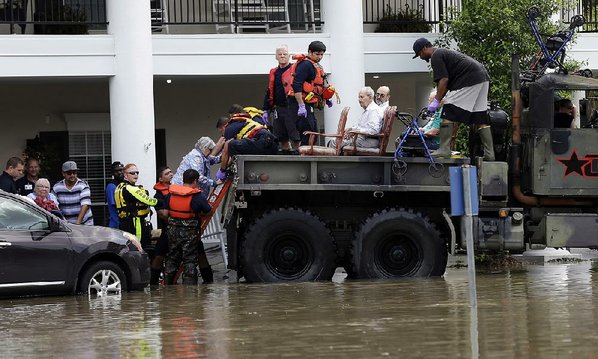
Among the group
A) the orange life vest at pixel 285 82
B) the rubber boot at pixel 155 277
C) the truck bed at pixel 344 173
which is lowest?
the rubber boot at pixel 155 277

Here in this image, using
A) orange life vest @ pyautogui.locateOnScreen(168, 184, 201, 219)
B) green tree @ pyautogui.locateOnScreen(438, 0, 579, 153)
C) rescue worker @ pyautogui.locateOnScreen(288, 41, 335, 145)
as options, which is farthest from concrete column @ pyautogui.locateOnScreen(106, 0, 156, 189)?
rescue worker @ pyautogui.locateOnScreen(288, 41, 335, 145)

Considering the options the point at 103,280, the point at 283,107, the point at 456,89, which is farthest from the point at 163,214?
the point at 456,89

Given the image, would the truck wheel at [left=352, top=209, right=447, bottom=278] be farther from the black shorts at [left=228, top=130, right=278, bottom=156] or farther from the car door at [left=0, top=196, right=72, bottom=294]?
the car door at [left=0, top=196, right=72, bottom=294]

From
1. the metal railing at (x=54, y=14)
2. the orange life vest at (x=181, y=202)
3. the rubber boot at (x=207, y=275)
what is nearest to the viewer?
the orange life vest at (x=181, y=202)

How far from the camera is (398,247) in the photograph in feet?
55.6

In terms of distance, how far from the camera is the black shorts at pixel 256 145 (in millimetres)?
16688

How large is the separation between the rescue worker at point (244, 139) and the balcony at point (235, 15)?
6727mm

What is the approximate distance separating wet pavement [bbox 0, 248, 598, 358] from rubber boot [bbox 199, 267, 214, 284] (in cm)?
85

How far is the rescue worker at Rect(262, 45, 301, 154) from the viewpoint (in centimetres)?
1703

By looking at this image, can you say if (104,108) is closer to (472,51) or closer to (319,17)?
(319,17)

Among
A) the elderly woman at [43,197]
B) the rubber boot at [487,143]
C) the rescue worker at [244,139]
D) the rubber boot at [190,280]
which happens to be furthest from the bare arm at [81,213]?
the rubber boot at [487,143]

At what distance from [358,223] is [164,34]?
27.4ft

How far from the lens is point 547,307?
13.0m

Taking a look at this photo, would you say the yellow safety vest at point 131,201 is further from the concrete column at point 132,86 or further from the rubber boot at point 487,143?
the concrete column at point 132,86
